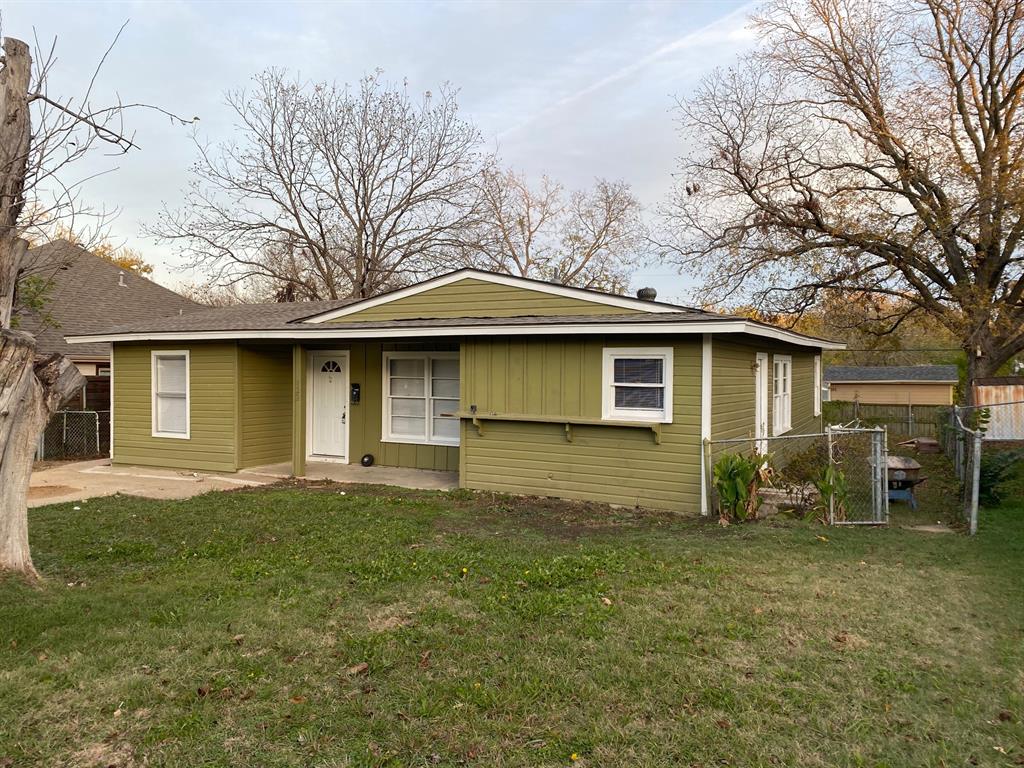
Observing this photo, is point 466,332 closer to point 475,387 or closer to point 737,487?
point 475,387

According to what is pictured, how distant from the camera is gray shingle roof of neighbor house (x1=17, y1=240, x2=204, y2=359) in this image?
15.3 m

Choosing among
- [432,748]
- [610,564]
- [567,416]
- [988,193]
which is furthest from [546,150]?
[432,748]

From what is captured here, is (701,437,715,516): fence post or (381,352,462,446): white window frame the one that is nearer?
(701,437,715,516): fence post

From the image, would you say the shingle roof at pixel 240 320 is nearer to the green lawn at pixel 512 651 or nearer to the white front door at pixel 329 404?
the white front door at pixel 329 404

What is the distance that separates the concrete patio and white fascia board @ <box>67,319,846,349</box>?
7.43ft

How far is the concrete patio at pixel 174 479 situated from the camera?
911 centimetres

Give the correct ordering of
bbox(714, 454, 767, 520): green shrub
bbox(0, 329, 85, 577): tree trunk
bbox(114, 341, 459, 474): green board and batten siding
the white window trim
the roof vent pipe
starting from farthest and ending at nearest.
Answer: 1. the white window trim
2. bbox(114, 341, 459, 474): green board and batten siding
3. the roof vent pipe
4. bbox(714, 454, 767, 520): green shrub
5. bbox(0, 329, 85, 577): tree trunk

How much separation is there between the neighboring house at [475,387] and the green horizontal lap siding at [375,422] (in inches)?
1.1

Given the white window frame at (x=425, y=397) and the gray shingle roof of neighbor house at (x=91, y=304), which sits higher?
the gray shingle roof of neighbor house at (x=91, y=304)

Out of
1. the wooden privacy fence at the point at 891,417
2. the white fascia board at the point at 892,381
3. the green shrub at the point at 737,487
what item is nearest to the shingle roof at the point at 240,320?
the green shrub at the point at 737,487

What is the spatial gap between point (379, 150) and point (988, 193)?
65.1ft

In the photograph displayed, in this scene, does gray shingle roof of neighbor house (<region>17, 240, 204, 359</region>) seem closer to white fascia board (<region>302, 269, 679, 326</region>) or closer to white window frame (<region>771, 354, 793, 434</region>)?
white fascia board (<region>302, 269, 679, 326</region>)

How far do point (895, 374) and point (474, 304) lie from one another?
25.8 meters

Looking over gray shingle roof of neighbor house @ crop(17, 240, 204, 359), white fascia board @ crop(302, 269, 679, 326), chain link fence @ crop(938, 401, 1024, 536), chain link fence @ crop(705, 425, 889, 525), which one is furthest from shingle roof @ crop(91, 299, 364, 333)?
chain link fence @ crop(938, 401, 1024, 536)
